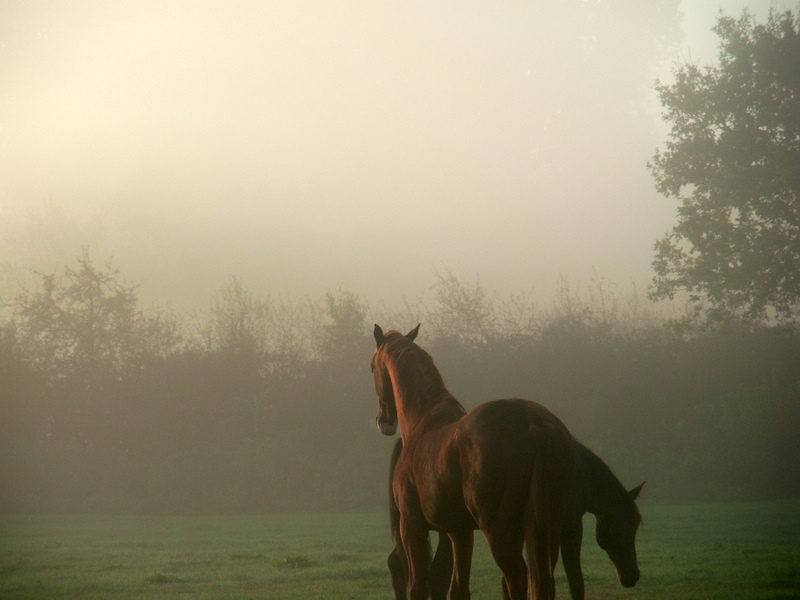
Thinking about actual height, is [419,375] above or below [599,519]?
above

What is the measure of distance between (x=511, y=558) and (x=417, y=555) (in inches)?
35.9

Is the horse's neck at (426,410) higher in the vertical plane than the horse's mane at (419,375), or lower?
lower

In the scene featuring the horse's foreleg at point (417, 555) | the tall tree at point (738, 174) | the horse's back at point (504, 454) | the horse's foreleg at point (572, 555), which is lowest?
the horse's foreleg at point (572, 555)

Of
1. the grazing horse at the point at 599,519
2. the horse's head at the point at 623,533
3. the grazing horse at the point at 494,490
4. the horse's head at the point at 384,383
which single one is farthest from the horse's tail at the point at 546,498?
the horse's head at the point at 623,533

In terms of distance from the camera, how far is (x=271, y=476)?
25.3 metres

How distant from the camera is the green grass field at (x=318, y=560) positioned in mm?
9312

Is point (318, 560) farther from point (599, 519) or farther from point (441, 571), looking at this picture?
point (441, 571)

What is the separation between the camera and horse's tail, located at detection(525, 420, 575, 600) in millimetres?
4070

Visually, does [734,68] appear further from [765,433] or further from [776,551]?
[776,551]

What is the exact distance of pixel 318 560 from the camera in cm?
1256

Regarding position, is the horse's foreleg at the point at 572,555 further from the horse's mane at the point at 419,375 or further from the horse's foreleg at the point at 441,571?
the horse's mane at the point at 419,375

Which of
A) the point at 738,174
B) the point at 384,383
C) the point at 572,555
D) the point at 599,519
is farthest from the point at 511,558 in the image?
the point at 738,174

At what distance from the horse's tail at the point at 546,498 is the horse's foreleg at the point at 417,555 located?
3.21 feet

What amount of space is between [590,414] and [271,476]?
1061 centimetres
